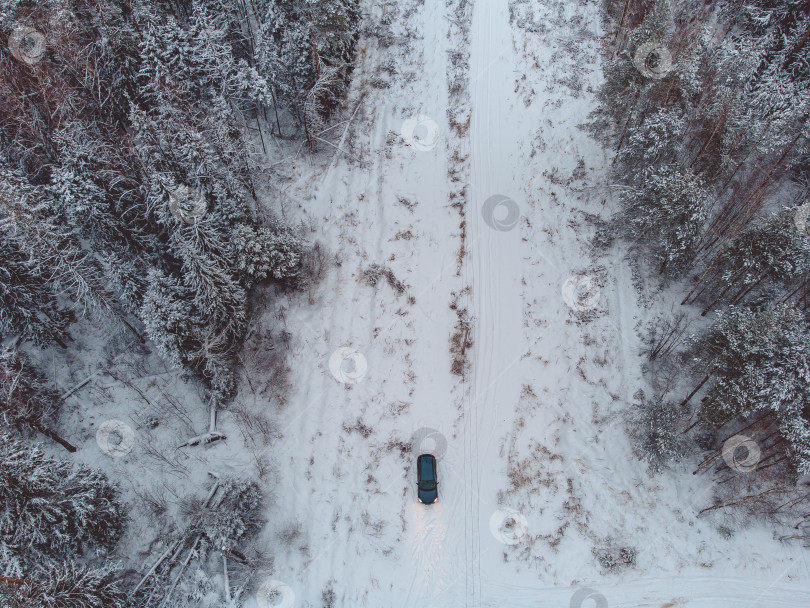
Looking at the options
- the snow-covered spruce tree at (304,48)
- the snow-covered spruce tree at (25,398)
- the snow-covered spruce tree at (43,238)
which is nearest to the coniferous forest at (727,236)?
the snow-covered spruce tree at (304,48)

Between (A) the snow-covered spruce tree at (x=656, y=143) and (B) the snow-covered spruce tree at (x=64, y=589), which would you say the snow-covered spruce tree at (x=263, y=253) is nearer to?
(B) the snow-covered spruce tree at (x=64, y=589)

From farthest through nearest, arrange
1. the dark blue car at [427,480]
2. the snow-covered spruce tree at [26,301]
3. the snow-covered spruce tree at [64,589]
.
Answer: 1. the snow-covered spruce tree at [26,301]
2. the dark blue car at [427,480]
3. the snow-covered spruce tree at [64,589]

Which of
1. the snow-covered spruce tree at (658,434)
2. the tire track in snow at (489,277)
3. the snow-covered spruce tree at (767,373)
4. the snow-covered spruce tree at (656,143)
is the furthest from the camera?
the snow-covered spruce tree at (656,143)

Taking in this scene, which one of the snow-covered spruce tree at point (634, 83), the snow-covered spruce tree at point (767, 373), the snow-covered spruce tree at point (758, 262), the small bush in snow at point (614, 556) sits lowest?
the small bush in snow at point (614, 556)

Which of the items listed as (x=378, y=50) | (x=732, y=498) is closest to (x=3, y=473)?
(x=732, y=498)

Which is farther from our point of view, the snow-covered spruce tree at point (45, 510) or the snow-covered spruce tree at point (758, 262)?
the snow-covered spruce tree at point (758, 262)

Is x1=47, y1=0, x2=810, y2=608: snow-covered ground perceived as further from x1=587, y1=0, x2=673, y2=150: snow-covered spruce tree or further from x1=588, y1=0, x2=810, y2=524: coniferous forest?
x1=587, y1=0, x2=673, y2=150: snow-covered spruce tree
